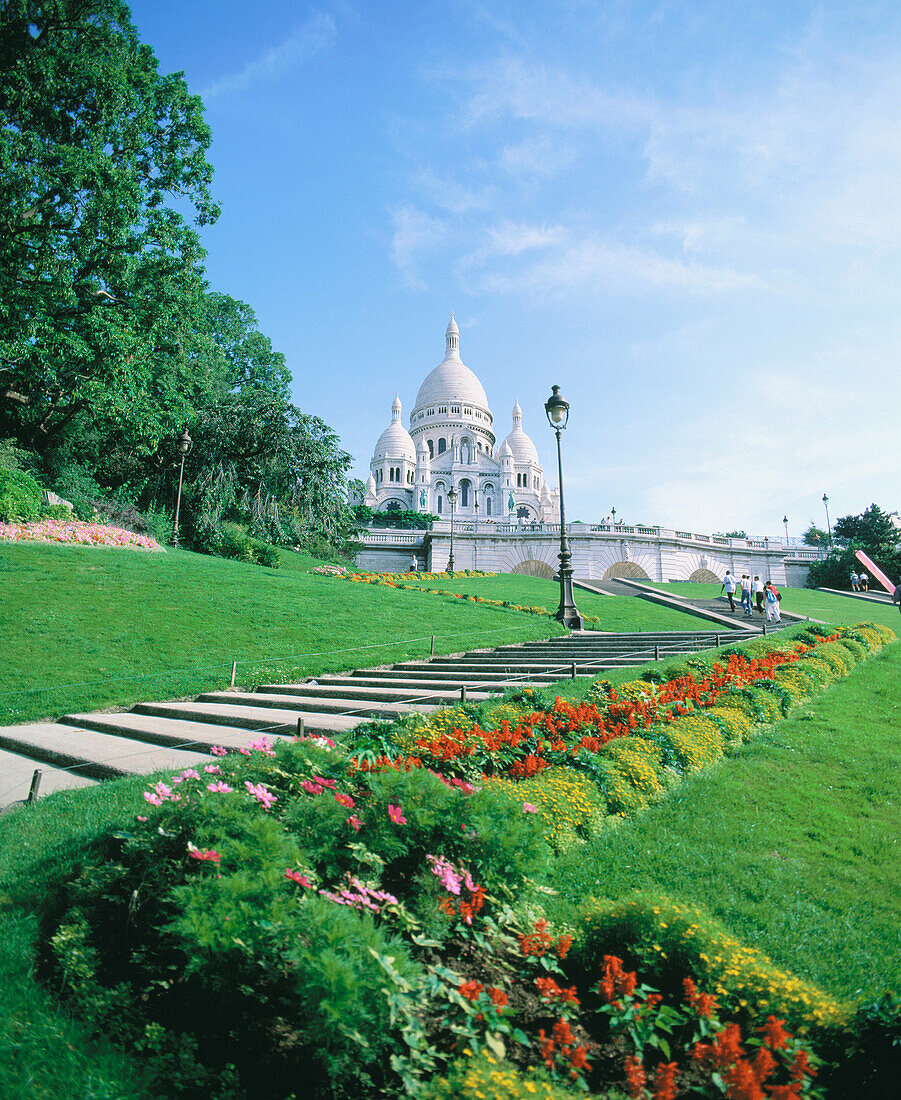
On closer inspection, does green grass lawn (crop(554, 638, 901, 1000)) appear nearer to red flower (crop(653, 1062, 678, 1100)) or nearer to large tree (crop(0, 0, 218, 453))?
red flower (crop(653, 1062, 678, 1100))

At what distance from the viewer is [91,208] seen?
16.7 metres

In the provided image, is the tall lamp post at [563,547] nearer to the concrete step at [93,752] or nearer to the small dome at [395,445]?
the concrete step at [93,752]

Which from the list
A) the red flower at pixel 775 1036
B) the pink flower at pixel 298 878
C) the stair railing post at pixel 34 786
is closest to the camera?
the red flower at pixel 775 1036

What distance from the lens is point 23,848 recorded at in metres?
3.95

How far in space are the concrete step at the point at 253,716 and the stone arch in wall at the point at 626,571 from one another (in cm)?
3350

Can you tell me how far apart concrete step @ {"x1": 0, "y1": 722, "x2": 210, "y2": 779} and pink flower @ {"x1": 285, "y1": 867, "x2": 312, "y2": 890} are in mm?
3135

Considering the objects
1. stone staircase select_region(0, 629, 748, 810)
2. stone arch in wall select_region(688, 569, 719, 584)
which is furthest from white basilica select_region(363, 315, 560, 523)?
stone staircase select_region(0, 629, 748, 810)

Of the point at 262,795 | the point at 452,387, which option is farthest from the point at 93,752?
the point at 452,387

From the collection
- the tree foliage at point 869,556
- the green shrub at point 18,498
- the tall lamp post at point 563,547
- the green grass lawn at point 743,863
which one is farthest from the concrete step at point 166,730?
the tree foliage at point 869,556

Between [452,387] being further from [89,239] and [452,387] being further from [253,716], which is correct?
[253,716]

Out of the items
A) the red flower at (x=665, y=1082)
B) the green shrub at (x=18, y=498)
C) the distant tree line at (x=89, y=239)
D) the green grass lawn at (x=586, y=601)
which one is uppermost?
the distant tree line at (x=89, y=239)

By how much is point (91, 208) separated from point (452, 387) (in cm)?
7060

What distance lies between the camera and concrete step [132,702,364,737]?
21.9 ft

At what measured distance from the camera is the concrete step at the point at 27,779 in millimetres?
Answer: 5203
